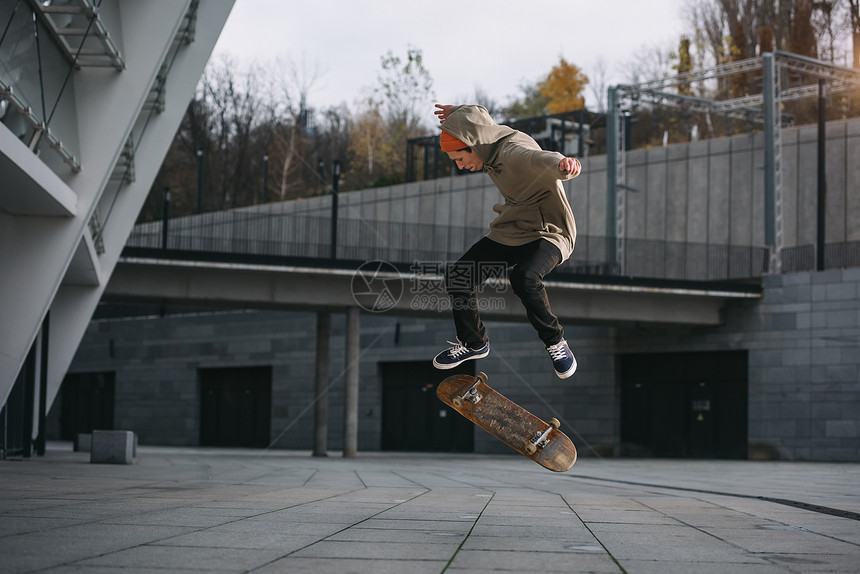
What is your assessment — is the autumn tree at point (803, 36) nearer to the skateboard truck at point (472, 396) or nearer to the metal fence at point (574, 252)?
the metal fence at point (574, 252)

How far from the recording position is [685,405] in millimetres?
36969

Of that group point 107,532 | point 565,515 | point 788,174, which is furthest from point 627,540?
point 788,174

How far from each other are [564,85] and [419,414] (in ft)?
146

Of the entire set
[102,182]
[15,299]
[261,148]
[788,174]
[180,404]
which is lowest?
[180,404]

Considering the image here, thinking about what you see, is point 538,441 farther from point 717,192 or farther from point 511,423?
point 717,192

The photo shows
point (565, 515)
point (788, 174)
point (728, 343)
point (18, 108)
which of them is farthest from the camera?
point (788, 174)

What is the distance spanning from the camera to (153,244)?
55.2 m

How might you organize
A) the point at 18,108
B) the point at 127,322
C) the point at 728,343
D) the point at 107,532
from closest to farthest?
1. the point at 107,532
2. the point at 18,108
3. the point at 728,343
4. the point at 127,322

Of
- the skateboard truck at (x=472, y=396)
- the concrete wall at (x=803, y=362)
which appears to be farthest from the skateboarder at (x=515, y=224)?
the concrete wall at (x=803, y=362)

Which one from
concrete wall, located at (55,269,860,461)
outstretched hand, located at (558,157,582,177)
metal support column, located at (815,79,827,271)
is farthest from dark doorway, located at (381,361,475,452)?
outstretched hand, located at (558,157,582,177)

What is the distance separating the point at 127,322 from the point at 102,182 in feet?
130

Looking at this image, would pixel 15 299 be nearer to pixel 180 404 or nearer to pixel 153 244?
pixel 180 404

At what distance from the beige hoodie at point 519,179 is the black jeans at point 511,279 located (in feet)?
0.41

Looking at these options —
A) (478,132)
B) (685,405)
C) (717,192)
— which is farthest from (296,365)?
(478,132)
